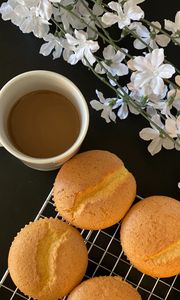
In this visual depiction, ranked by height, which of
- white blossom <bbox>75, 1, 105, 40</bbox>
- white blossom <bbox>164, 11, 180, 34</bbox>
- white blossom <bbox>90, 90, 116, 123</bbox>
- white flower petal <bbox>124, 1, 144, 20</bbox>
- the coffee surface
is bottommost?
white blossom <bbox>90, 90, 116, 123</bbox>

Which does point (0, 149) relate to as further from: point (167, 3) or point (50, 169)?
point (167, 3)

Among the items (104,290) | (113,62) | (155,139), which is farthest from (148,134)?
(104,290)

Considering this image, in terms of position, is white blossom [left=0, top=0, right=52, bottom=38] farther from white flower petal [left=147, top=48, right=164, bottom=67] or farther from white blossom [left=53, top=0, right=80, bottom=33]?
white flower petal [left=147, top=48, right=164, bottom=67]

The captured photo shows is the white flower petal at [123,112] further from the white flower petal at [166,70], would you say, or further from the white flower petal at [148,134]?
the white flower petal at [166,70]

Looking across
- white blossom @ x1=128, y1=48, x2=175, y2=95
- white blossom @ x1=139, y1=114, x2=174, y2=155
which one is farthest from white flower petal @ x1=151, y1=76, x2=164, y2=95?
white blossom @ x1=139, y1=114, x2=174, y2=155

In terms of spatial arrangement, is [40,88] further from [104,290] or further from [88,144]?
[104,290]

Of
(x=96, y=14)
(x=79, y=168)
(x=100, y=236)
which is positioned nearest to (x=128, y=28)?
(x=96, y=14)
